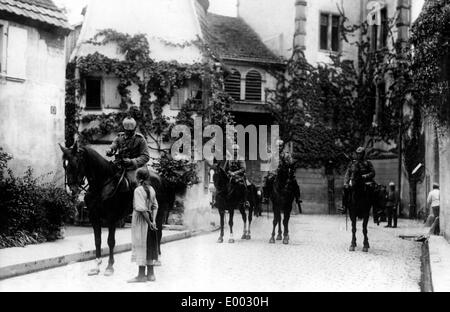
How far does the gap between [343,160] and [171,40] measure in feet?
47.3

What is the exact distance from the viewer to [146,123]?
1961 cm

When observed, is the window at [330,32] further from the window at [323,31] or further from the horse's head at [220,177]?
the horse's head at [220,177]

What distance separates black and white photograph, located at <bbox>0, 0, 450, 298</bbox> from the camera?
952 cm

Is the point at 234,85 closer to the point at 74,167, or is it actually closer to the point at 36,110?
the point at 36,110

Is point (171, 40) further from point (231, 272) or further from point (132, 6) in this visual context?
point (231, 272)

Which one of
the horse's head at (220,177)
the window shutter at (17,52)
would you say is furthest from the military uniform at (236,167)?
the window shutter at (17,52)

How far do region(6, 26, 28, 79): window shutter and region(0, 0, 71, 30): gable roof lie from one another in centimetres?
46

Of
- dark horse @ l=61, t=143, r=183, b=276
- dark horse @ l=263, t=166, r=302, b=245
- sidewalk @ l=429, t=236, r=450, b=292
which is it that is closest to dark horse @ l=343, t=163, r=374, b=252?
sidewalk @ l=429, t=236, r=450, b=292

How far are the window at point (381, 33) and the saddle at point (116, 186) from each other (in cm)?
2453

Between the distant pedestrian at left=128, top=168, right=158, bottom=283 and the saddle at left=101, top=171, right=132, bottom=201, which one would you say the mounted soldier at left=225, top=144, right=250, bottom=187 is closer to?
the saddle at left=101, top=171, right=132, bottom=201

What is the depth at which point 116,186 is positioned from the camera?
31.4 ft

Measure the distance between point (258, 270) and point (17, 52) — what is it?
9286 mm
